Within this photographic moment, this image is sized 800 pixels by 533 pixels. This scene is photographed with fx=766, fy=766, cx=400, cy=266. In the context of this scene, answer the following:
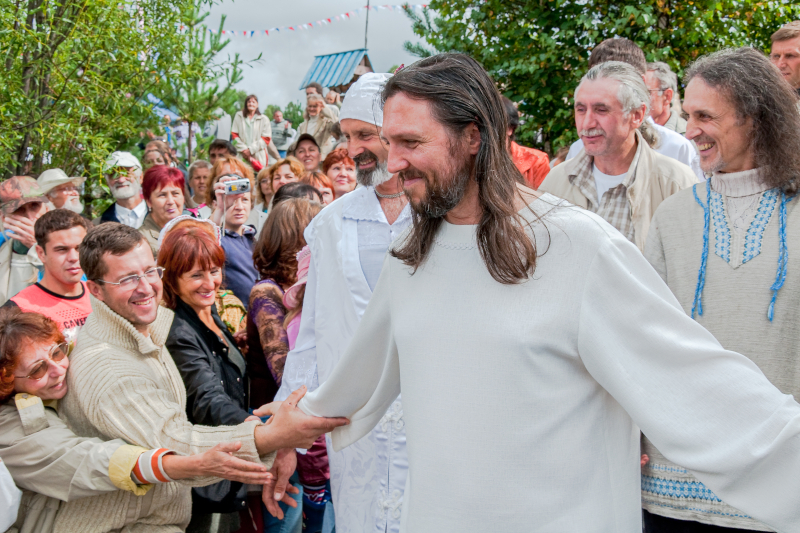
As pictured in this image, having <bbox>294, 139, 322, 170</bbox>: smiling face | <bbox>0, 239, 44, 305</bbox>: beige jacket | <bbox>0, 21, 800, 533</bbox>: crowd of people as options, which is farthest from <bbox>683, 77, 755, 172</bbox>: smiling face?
<bbox>294, 139, 322, 170</bbox>: smiling face

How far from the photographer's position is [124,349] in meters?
3.02

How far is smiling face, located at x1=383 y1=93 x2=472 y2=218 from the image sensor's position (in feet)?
6.43

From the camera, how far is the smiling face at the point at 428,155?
1.96 metres

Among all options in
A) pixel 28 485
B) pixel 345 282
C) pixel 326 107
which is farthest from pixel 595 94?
pixel 326 107

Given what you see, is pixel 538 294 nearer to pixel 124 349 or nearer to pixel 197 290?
pixel 124 349

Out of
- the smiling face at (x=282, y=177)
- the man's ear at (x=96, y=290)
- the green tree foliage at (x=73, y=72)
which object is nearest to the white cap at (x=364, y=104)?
the man's ear at (x=96, y=290)

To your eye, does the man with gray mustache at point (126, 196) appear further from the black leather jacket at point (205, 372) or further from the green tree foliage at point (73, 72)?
the black leather jacket at point (205, 372)

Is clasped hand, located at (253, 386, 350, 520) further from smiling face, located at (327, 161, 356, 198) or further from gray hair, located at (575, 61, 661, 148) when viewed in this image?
smiling face, located at (327, 161, 356, 198)

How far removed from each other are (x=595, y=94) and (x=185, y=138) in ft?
29.5

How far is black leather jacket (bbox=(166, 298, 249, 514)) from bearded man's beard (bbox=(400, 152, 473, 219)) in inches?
63.3

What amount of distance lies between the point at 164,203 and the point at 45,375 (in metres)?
3.27

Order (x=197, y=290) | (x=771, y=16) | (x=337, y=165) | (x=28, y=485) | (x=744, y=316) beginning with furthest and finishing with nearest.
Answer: (x=771, y=16)
(x=337, y=165)
(x=197, y=290)
(x=28, y=485)
(x=744, y=316)

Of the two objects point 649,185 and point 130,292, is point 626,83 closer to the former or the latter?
point 649,185

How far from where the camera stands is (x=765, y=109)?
8.16ft
